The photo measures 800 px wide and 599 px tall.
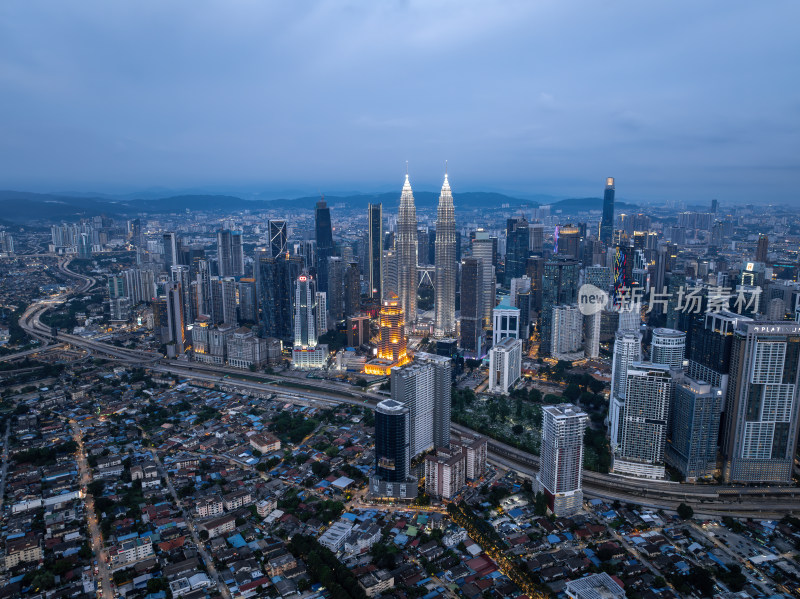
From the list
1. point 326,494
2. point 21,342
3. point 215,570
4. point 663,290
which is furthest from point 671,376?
point 21,342

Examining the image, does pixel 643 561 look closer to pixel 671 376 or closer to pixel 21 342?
pixel 671 376

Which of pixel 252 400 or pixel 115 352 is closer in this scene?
pixel 252 400

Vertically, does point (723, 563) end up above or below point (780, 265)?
below

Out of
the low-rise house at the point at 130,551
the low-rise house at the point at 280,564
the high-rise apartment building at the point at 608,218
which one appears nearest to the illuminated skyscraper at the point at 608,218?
the high-rise apartment building at the point at 608,218

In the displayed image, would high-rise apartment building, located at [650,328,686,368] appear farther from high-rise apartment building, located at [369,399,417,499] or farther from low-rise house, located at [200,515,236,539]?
low-rise house, located at [200,515,236,539]

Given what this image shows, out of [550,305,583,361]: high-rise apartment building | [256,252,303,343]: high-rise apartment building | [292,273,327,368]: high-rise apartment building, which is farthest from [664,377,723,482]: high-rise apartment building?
[256,252,303,343]: high-rise apartment building

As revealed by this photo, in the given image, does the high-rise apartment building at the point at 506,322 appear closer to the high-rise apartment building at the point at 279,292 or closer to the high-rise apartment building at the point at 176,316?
the high-rise apartment building at the point at 279,292

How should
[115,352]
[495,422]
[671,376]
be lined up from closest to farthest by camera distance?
[671,376], [495,422], [115,352]
